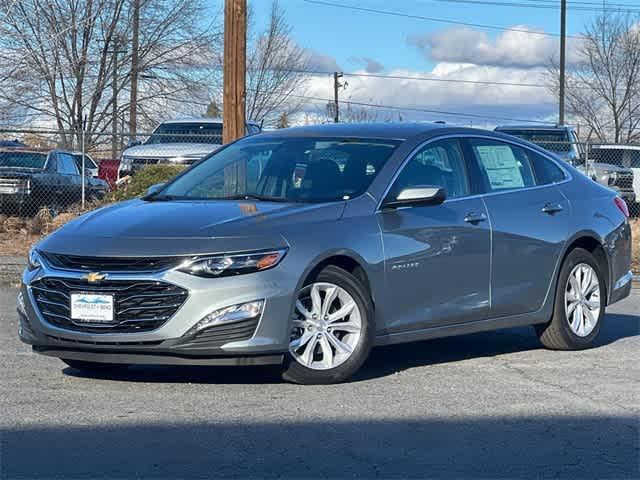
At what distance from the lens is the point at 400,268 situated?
284 inches

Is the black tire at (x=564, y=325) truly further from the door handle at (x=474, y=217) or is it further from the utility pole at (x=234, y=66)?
the utility pole at (x=234, y=66)

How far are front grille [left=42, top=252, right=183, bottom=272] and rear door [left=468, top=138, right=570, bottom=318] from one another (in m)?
2.53

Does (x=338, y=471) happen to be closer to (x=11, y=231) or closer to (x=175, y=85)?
(x=11, y=231)

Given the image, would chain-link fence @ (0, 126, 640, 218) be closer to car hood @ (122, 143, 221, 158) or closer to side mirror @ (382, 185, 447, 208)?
car hood @ (122, 143, 221, 158)

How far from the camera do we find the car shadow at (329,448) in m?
5.06

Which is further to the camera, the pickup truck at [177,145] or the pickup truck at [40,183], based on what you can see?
the pickup truck at [177,145]

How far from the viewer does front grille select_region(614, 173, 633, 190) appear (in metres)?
24.7

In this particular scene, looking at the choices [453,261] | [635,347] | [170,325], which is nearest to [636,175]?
[635,347]

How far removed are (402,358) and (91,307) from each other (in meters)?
2.57

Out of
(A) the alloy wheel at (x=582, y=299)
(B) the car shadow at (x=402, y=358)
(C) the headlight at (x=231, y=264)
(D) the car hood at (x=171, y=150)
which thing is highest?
(D) the car hood at (x=171, y=150)

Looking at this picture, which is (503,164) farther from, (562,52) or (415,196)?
(562,52)

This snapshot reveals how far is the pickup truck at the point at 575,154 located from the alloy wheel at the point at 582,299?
11506 millimetres

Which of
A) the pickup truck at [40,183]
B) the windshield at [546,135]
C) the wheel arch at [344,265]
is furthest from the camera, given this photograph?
the windshield at [546,135]

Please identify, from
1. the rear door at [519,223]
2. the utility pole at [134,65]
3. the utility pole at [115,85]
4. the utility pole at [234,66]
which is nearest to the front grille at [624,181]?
the utility pole at [115,85]
